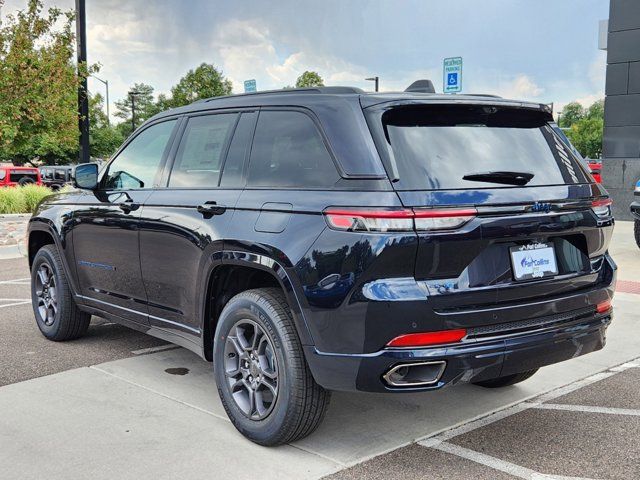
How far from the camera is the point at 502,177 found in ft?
11.1

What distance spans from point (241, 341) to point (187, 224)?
819 mm

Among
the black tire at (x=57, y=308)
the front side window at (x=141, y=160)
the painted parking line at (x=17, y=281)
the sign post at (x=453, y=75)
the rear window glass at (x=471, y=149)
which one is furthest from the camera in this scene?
the sign post at (x=453, y=75)

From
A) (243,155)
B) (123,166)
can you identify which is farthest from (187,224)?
(123,166)

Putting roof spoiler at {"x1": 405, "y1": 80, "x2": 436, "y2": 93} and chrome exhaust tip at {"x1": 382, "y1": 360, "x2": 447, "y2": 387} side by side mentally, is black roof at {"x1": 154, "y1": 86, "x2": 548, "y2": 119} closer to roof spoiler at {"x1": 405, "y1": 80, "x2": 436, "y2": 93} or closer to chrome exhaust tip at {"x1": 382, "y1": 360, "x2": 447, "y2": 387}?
roof spoiler at {"x1": 405, "y1": 80, "x2": 436, "y2": 93}

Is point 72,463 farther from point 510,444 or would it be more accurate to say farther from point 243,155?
Answer: point 510,444

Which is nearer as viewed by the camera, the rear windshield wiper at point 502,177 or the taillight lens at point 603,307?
the rear windshield wiper at point 502,177

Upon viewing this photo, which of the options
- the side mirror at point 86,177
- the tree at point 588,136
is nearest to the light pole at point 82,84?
the side mirror at point 86,177

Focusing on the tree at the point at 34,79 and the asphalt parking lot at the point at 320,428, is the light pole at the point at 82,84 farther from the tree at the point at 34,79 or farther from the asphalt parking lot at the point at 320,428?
the asphalt parking lot at the point at 320,428

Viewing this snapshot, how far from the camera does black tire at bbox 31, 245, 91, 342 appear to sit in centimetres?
552

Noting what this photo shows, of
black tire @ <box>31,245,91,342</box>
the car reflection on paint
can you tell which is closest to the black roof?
the car reflection on paint

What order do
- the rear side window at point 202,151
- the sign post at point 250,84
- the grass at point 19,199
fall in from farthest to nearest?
the sign post at point 250,84 → the grass at point 19,199 → the rear side window at point 202,151

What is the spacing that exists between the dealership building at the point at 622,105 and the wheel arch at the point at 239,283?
14712 mm

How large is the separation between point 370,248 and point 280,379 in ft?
2.81

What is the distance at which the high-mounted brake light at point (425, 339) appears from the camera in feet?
10.1
